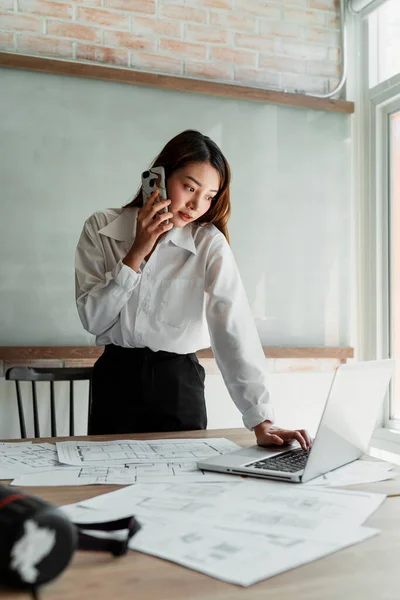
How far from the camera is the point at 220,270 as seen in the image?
186cm

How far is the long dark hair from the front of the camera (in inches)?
75.9

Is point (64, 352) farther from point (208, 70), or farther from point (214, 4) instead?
point (214, 4)

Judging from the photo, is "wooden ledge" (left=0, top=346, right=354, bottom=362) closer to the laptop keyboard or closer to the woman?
the woman

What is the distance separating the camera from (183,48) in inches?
119

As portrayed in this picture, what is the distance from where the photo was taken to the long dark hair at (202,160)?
1928 millimetres

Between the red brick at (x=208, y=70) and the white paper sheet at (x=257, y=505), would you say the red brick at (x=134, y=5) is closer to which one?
the red brick at (x=208, y=70)

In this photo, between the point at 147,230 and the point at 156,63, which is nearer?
the point at 147,230

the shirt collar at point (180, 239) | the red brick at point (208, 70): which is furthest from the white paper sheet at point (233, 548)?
the red brick at point (208, 70)

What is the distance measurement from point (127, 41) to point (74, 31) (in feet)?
0.78

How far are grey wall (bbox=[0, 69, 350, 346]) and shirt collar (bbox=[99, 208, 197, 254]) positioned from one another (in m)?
0.89

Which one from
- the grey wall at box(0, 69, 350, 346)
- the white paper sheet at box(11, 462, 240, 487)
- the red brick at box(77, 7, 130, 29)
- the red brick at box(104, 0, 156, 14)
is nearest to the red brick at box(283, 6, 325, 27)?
the grey wall at box(0, 69, 350, 346)

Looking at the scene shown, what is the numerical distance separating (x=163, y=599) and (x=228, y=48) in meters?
2.88

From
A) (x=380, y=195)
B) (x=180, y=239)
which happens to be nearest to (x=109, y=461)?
(x=180, y=239)

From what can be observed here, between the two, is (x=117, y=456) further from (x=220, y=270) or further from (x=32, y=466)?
(x=220, y=270)
